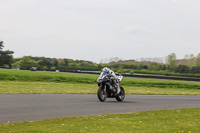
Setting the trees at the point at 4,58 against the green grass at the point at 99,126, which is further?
the trees at the point at 4,58

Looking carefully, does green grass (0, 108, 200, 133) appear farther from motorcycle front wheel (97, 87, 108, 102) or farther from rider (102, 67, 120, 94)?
rider (102, 67, 120, 94)

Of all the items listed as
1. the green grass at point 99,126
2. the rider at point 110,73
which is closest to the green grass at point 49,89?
the rider at point 110,73

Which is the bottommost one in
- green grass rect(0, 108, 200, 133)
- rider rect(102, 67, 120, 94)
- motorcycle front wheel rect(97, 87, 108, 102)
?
green grass rect(0, 108, 200, 133)

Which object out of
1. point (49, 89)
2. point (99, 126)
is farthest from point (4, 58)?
point (99, 126)

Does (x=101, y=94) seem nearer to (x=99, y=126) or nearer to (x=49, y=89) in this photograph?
(x=99, y=126)

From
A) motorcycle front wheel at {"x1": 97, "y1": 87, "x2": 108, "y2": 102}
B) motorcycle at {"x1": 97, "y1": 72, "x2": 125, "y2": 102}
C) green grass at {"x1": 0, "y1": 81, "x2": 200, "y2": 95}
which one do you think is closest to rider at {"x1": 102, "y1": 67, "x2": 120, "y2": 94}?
motorcycle at {"x1": 97, "y1": 72, "x2": 125, "y2": 102}

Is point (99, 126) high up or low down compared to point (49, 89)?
down

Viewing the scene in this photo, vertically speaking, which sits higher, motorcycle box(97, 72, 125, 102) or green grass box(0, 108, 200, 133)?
motorcycle box(97, 72, 125, 102)

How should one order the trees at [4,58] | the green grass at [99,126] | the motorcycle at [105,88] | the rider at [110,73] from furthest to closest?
the trees at [4,58], the rider at [110,73], the motorcycle at [105,88], the green grass at [99,126]

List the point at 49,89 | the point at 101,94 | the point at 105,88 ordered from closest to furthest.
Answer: the point at 101,94
the point at 105,88
the point at 49,89

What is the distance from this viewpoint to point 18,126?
845 cm

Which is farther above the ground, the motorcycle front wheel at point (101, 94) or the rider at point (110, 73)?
the rider at point (110, 73)

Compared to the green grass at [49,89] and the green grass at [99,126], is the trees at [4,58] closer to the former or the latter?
the green grass at [49,89]

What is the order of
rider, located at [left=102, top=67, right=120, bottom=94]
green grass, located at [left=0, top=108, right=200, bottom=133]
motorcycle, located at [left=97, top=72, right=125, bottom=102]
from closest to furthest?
green grass, located at [left=0, top=108, right=200, bottom=133] → motorcycle, located at [left=97, top=72, right=125, bottom=102] → rider, located at [left=102, top=67, right=120, bottom=94]
